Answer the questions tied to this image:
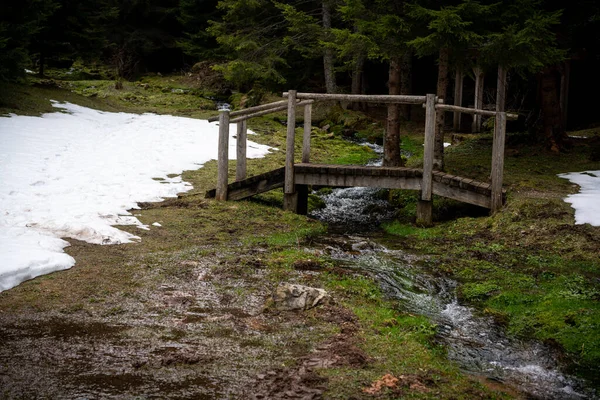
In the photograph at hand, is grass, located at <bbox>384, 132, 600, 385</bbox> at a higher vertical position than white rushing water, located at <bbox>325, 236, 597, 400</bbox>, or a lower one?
higher

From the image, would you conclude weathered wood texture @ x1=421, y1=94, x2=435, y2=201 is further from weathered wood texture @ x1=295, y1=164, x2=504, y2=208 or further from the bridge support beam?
the bridge support beam

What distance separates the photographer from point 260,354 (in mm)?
5762

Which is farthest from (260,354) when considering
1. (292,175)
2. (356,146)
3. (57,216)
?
(356,146)

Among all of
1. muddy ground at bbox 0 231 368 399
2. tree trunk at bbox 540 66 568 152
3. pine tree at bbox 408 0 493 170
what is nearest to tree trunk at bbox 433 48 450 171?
pine tree at bbox 408 0 493 170

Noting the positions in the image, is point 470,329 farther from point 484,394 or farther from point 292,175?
point 292,175

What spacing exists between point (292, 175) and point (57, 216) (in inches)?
194

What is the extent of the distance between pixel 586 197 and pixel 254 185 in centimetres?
652

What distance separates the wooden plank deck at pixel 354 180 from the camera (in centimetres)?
1203

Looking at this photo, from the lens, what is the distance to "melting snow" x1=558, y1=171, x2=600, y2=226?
10.4 meters

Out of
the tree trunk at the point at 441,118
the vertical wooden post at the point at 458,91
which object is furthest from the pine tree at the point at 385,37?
the vertical wooden post at the point at 458,91

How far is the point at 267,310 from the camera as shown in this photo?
6891 mm

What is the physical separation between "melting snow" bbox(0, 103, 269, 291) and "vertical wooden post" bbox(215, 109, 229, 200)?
123 centimetres

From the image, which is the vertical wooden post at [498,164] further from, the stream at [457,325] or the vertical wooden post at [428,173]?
the stream at [457,325]

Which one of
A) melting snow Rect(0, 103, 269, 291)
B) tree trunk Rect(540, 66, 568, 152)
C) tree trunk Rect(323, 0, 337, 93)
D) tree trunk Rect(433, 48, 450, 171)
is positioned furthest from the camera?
tree trunk Rect(323, 0, 337, 93)
